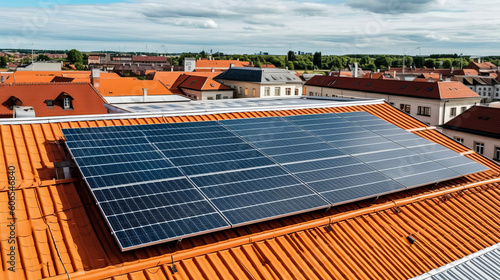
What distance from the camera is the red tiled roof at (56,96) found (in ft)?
134

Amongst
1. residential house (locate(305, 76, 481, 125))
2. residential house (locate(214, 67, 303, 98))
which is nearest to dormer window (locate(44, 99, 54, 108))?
residential house (locate(214, 67, 303, 98))

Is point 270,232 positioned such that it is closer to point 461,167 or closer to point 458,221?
point 458,221

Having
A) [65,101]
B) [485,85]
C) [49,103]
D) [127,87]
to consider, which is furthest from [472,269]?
[485,85]

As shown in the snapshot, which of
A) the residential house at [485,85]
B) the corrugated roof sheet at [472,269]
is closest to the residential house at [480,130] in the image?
the corrugated roof sheet at [472,269]

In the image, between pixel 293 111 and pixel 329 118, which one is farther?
pixel 293 111

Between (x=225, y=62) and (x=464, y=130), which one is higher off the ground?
(x=225, y=62)

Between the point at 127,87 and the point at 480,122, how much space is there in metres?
47.5

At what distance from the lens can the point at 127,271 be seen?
9609mm

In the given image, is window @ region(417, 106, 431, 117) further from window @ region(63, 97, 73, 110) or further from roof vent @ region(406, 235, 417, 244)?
roof vent @ region(406, 235, 417, 244)

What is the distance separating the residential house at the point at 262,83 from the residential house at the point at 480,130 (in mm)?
30788

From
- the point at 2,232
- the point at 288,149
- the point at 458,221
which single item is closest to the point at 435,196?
the point at 458,221

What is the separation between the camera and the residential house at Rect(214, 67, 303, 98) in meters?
74.2

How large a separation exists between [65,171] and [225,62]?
5413 inches

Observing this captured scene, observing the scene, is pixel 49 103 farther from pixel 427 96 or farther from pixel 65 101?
pixel 427 96
